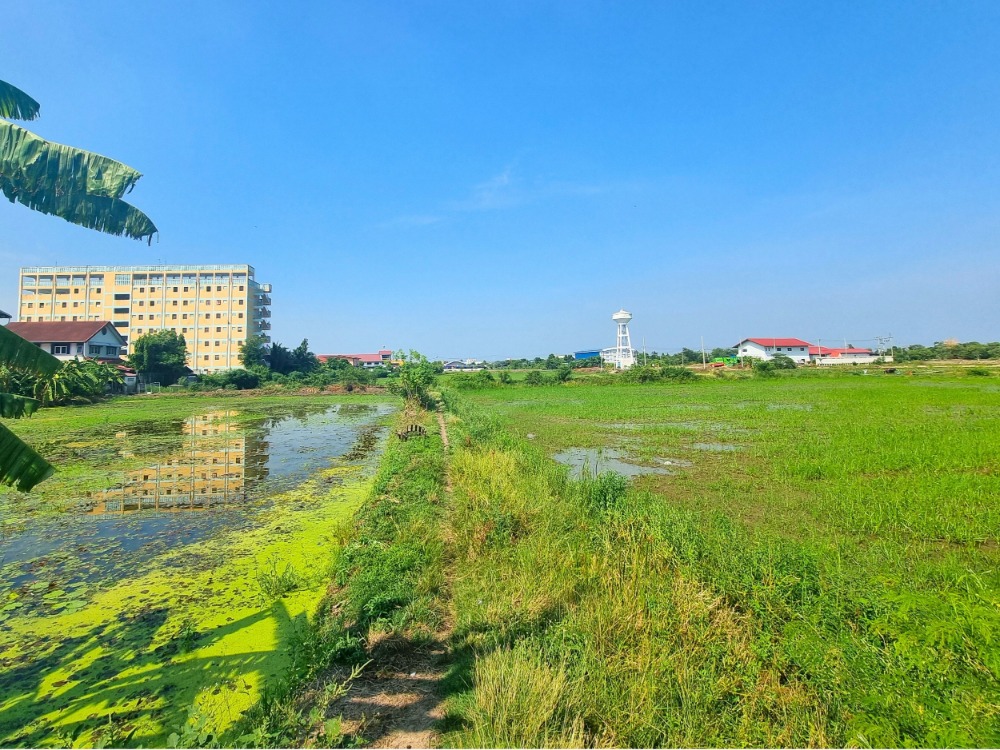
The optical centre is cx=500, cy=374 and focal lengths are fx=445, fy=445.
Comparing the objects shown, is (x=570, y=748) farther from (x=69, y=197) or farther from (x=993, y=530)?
(x=993, y=530)

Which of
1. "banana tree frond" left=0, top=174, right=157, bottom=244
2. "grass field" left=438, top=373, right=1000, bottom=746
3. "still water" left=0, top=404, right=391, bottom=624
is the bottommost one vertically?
"still water" left=0, top=404, right=391, bottom=624

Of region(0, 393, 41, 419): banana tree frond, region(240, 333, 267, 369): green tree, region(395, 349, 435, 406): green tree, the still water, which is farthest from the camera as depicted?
region(240, 333, 267, 369): green tree

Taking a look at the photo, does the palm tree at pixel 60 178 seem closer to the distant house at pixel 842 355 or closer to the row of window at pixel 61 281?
the row of window at pixel 61 281

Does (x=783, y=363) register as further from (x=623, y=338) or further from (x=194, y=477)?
(x=194, y=477)

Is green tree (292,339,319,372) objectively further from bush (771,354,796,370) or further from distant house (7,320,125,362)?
bush (771,354,796,370)

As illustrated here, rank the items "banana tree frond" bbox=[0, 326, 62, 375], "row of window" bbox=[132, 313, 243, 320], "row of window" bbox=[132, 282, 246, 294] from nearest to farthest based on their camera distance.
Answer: "banana tree frond" bbox=[0, 326, 62, 375] < "row of window" bbox=[132, 282, 246, 294] < "row of window" bbox=[132, 313, 243, 320]

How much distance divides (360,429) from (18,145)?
646 inches

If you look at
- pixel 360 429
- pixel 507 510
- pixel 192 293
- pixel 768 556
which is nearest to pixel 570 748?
pixel 768 556

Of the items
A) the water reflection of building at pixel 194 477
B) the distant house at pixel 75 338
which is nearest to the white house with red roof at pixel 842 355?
the water reflection of building at pixel 194 477

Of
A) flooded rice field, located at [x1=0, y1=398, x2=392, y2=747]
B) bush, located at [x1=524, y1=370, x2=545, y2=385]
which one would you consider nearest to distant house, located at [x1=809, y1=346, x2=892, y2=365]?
bush, located at [x1=524, y1=370, x2=545, y2=385]

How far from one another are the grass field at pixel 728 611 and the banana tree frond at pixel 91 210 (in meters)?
4.39

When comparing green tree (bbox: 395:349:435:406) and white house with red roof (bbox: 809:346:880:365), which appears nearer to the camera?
green tree (bbox: 395:349:435:406)

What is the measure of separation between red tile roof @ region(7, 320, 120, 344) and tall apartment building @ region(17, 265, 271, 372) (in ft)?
53.0

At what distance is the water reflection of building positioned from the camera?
837 cm
